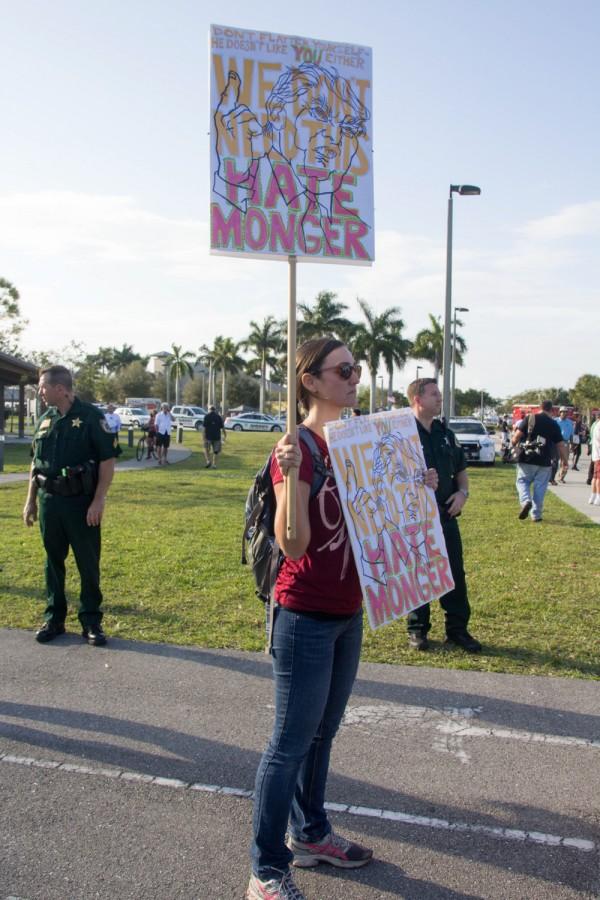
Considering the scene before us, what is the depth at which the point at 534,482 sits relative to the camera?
12.8 meters

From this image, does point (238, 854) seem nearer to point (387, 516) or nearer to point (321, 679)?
point (321, 679)

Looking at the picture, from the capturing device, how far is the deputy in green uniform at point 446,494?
18.5 feet

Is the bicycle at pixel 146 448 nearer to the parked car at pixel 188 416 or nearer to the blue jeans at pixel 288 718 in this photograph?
the blue jeans at pixel 288 718

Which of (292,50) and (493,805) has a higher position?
(292,50)

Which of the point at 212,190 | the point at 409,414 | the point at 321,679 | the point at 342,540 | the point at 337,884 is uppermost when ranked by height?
the point at 212,190

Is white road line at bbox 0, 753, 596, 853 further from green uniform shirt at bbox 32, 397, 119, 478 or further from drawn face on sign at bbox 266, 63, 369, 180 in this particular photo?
drawn face on sign at bbox 266, 63, 369, 180

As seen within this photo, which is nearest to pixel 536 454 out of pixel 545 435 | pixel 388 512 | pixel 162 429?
pixel 545 435

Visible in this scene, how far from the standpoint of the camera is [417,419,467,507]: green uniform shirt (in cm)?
563

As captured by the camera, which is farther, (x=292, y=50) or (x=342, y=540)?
(x=292, y=50)

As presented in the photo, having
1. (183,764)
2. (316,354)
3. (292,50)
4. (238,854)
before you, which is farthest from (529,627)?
(292,50)

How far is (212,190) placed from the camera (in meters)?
3.22

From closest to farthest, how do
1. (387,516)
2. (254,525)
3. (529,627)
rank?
(254,525), (387,516), (529,627)

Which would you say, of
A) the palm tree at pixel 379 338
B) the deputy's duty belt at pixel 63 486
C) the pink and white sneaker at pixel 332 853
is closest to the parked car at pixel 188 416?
the palm tree at pixel 379 338

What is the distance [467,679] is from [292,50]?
12.6 ft
